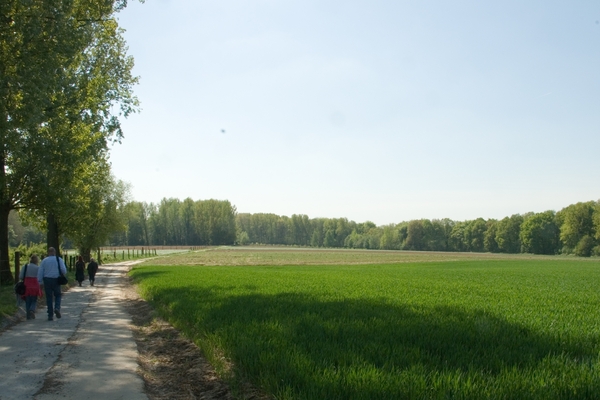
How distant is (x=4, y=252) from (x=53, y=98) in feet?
28.2

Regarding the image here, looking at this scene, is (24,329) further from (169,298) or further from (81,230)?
(81,230)

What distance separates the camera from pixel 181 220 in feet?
541

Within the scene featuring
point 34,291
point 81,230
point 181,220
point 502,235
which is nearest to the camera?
point 34,291

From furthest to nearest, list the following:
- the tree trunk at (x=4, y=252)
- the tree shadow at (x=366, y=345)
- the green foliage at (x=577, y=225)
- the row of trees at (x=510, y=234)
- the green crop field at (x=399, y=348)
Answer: the row of trees at (x=510, y=234), the green foliage at (x=577, y=225), the tree trunk at (x=4, y=252), the tree shadow at (x=366, y=345), the green crop field at (x=399, y=348)

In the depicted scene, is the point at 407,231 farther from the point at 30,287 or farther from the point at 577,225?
the point at 30,287

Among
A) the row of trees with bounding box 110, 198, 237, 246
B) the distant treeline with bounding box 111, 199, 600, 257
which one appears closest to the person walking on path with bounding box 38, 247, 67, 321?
the distant treeline with bounding box 111, 199, 600, 257

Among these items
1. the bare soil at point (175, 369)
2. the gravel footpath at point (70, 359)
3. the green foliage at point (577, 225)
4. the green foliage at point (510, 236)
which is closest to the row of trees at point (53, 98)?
the gravel footpath at point (70, 359)

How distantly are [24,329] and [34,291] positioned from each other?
222 cm

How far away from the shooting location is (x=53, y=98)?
20.5 meters

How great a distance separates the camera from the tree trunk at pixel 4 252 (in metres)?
23.6

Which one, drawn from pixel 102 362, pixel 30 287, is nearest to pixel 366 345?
pixel 102 362

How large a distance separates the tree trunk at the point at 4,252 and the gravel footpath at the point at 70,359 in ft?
35.2

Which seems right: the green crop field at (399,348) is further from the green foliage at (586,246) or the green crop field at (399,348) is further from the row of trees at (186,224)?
the row of trees at (186,224)

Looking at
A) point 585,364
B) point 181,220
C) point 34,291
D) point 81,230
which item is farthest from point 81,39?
point 181,220
